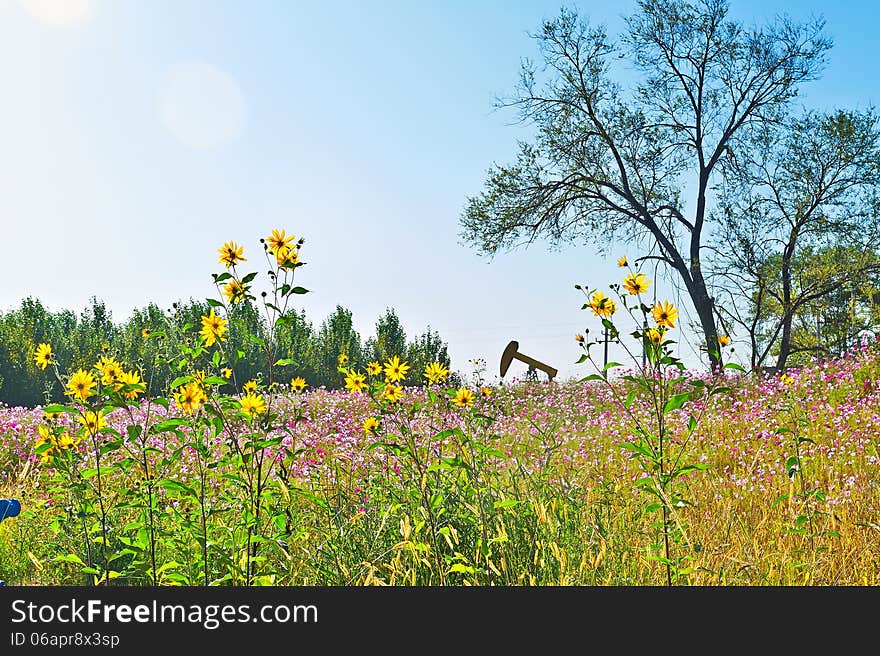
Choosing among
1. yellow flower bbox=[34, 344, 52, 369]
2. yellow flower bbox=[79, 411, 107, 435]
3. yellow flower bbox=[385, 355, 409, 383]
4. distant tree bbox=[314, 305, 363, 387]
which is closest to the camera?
yellow flower bbox=[79, 411, 107, 435]

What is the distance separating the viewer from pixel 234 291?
8.73ft

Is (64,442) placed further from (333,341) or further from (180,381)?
(333,341)

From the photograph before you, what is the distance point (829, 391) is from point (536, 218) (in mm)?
9453

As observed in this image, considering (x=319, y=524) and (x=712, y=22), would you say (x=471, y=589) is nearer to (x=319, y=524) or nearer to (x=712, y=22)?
(x=319, y=524)

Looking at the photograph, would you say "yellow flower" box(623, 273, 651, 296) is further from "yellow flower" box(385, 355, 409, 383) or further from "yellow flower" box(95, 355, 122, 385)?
"yellow flower" box(95, 355, 122, 385)

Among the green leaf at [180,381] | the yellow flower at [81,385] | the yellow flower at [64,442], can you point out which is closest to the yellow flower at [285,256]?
the green leaf at [180,381]

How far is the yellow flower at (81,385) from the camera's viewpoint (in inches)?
112

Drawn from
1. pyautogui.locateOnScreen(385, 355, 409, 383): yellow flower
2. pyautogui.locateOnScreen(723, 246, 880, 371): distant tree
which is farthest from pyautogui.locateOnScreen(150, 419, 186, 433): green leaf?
pyautogui.locateOnScreen(723, 246, 880, 371): distant tree

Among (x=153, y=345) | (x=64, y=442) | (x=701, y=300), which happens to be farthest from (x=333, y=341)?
(x=64, y=442)

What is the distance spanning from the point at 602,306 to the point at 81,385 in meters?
2.07

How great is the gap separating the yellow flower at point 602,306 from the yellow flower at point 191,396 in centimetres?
152

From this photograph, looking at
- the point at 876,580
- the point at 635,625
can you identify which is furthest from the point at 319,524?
the point at 876,580

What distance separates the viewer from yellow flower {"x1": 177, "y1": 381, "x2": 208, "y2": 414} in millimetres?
2705

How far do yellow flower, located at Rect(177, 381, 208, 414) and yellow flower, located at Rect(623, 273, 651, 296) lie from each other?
1.65m
